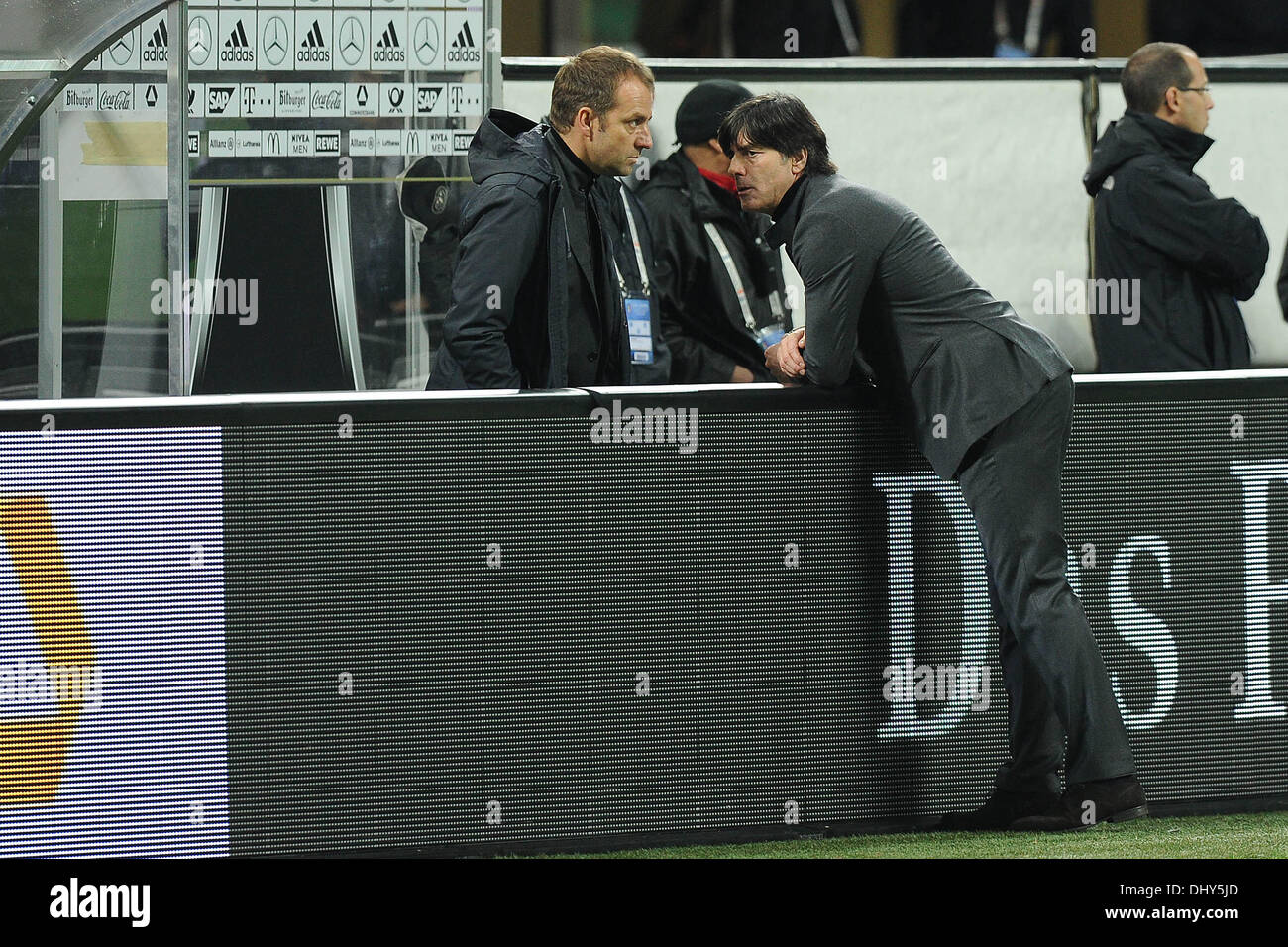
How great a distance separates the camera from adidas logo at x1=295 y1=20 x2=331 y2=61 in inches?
319

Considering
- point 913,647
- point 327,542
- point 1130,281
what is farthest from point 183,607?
point 1130,281

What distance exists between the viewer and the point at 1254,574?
17.6 feet

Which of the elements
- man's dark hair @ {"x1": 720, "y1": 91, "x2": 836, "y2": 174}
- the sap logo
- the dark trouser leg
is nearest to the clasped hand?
man's dark hair @ {"x1": 720, "y1": 91, "x2": 836, "y2": 174}

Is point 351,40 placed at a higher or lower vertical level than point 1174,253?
higher

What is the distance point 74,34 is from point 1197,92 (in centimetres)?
367

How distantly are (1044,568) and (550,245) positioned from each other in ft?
5.08

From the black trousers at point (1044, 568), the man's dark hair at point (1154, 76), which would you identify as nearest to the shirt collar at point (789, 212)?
the black trousers at point (1044, 568)

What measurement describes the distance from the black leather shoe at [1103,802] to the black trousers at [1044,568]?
0.08 feet

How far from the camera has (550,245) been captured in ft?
17.7

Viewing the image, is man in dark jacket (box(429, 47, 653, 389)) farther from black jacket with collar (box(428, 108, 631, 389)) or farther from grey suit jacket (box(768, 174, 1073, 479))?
grey suit jacket (box(768, 174, 1073, 479))

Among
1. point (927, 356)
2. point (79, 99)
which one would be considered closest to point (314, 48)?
point (79, 99)

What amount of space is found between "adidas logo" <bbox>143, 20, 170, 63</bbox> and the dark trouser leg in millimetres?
4306

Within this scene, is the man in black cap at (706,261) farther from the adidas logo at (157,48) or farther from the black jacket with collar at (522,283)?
the adidas logo at (157,48)

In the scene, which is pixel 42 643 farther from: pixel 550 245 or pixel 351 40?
pixel 351 40
